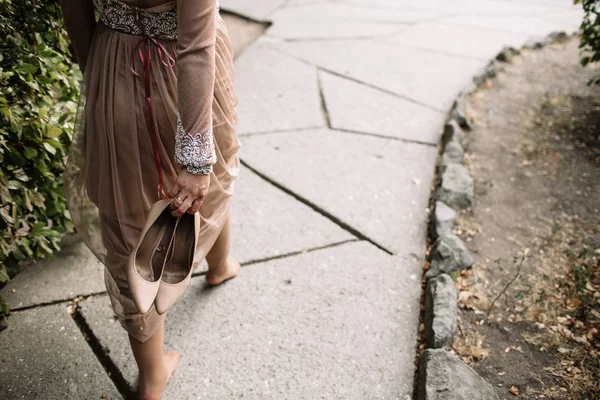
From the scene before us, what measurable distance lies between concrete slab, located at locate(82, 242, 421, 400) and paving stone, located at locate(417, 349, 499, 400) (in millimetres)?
99

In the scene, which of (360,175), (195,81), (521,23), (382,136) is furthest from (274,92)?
(521,23)

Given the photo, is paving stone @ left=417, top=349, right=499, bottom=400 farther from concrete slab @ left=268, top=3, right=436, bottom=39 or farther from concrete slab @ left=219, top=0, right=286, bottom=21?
concrete slab @ left=219, top=0, right=286, bottom=21

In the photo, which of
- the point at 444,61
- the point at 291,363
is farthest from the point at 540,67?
the point at 291,363

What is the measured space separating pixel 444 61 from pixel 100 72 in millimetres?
3770

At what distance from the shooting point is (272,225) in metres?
2.67

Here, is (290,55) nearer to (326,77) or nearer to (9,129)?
(326,77)

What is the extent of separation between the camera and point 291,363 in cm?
199

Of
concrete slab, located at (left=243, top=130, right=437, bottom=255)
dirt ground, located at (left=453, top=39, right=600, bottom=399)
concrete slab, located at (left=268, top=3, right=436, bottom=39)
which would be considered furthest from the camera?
concrete slab, located at (left=268, top=3, right=436, bottom=39)

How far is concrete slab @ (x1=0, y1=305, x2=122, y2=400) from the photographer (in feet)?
6.08

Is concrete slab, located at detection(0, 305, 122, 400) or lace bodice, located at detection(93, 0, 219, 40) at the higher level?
lace bodice, located at detection(93, 0, 219, 40)

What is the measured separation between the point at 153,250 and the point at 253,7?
4.36 meters

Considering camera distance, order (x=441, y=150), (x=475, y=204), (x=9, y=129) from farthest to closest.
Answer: (x=441, y=150), (x=475, y=204), (x=9, y=129)

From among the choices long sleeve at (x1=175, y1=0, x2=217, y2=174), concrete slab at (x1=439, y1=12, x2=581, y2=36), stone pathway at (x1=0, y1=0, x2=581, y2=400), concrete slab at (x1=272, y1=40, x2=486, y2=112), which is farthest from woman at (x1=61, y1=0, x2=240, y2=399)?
concrete slab at (x1=439, y1=12, x2=581, y2=36)

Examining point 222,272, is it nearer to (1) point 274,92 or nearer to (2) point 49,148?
(2) point 49,148
